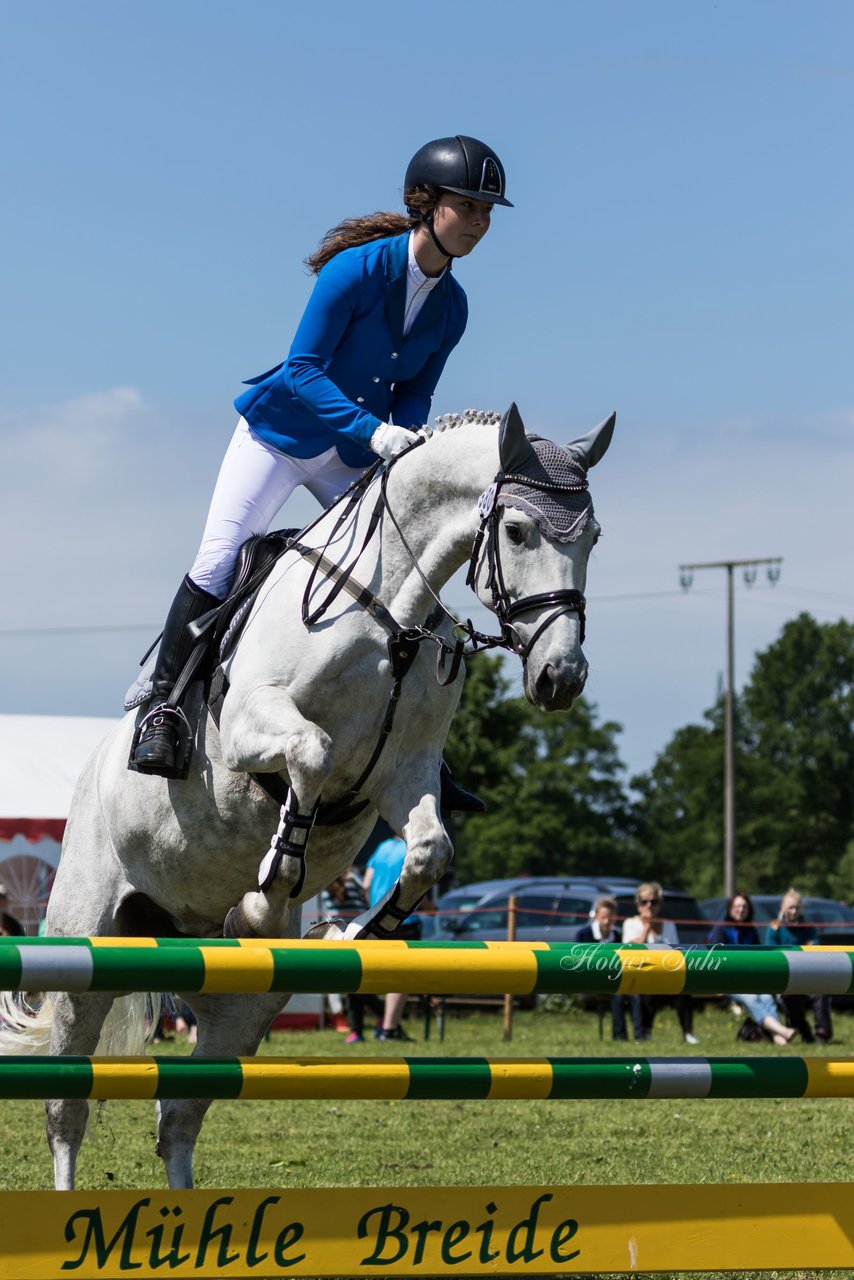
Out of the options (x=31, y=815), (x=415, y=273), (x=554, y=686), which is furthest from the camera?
(x=31, y=815)

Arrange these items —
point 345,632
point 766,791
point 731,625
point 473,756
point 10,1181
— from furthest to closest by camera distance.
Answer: point 766,791
point 473,756
point 731,625
point 10,1181
point 345,632

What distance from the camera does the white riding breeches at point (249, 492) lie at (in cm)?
554

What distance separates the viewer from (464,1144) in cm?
846

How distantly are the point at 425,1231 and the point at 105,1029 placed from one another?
298cm

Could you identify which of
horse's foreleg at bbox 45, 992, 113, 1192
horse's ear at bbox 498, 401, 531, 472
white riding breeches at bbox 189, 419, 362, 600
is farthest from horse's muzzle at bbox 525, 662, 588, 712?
horse's foreleg at bbox 45, 992, 113, 1192

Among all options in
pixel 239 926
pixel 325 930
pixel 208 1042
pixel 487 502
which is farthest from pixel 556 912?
pixel 487 502

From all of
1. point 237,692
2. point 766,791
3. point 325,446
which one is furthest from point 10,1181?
point 766,791

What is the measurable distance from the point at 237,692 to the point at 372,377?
120cm

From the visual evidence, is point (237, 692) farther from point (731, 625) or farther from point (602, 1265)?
point (731, 625)

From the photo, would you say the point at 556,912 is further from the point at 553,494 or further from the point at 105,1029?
the point at 553,494

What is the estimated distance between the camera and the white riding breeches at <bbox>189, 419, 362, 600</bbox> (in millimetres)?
5535

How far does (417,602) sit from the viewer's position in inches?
192

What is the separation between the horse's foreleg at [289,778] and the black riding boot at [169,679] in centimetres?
46

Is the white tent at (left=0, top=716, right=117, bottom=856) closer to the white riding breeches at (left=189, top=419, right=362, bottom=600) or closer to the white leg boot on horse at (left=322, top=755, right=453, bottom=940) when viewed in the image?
the white riding breeches at (left=189, top=419, right=362, bottom=600)
